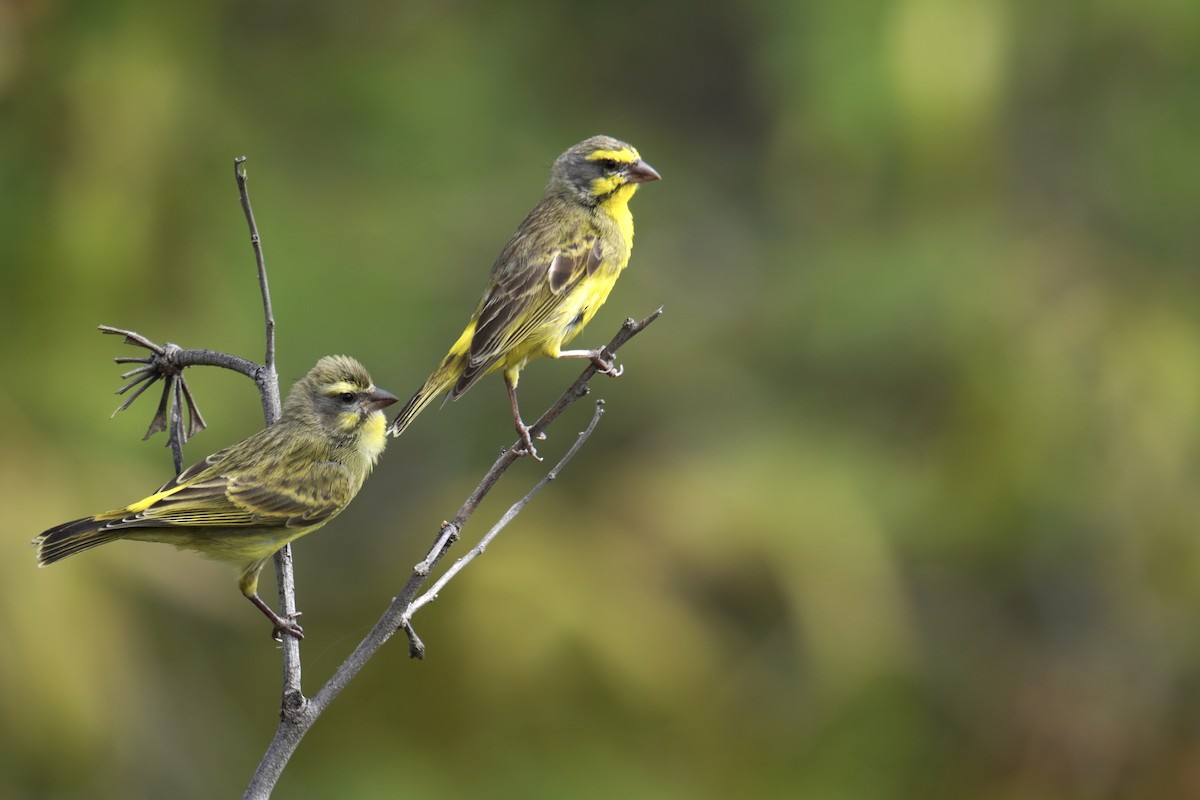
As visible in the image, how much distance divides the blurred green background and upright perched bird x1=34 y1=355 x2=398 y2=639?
388 cm

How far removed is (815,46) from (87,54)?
549 cm

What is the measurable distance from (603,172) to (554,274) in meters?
0.52

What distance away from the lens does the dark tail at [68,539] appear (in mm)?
3574

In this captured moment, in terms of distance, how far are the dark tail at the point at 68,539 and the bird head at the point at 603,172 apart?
7.14 ft

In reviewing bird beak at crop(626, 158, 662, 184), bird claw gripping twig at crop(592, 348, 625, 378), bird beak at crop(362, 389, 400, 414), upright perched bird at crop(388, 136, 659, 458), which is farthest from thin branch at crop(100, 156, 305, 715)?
bird beak at crop(626, 158, 662, 184)

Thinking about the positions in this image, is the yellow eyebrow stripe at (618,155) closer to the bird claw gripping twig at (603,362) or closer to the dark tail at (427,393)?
the dark tail at (427,393)

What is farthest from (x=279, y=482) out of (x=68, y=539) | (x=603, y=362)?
(x=603, y=362)

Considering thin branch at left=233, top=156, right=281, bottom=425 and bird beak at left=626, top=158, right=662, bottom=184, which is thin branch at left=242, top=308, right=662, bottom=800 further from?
bird beak at left=626, top=158, right=662, bottom=184

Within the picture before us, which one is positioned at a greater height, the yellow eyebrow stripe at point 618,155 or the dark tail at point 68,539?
the yellow eyebrow stripe at point 618,155

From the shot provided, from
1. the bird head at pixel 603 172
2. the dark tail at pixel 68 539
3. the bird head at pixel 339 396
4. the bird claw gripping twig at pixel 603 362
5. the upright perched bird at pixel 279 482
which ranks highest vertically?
the bird head at pixel 603 172

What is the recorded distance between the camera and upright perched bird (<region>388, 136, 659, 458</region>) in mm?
4746

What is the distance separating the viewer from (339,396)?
434 cm

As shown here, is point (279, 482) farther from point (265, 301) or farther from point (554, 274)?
point (554, 274)

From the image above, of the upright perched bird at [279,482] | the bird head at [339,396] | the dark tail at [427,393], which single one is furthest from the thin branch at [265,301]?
the dark tail at [427,393]
